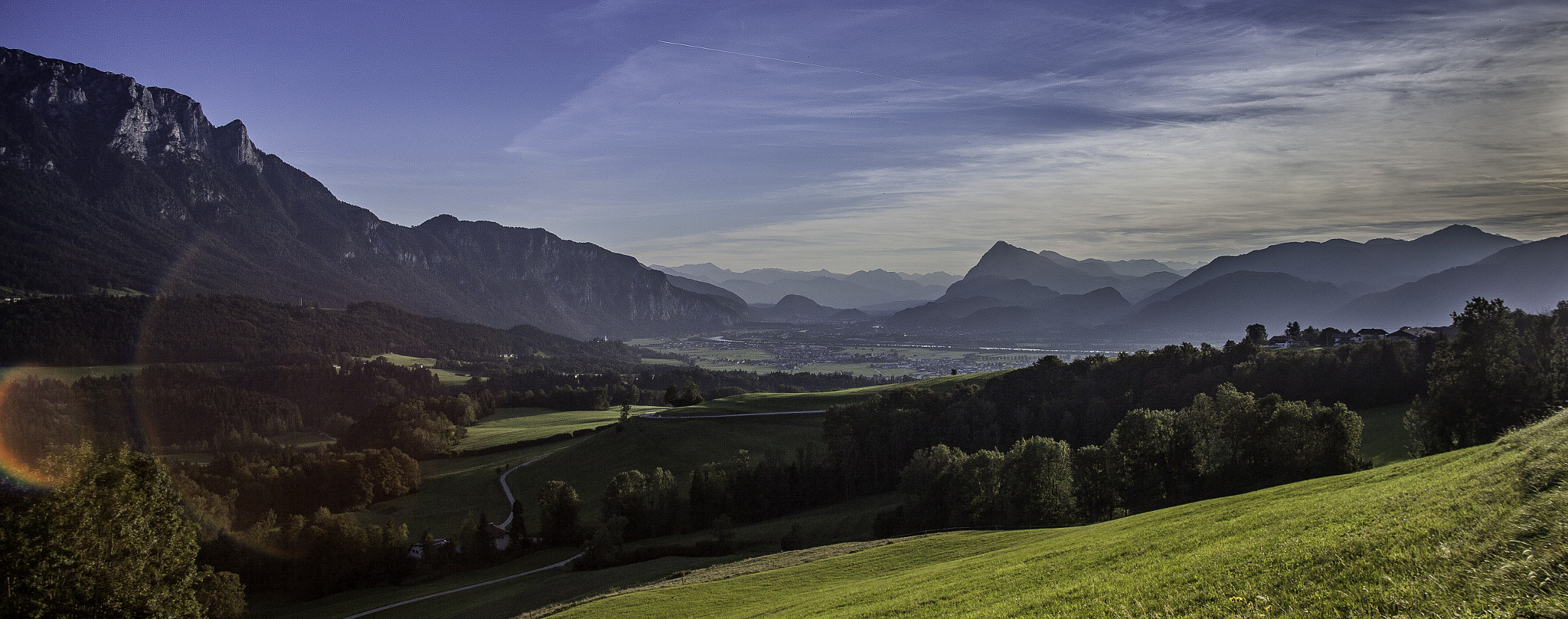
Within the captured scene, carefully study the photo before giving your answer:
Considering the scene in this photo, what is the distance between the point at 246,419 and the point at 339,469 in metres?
82.0

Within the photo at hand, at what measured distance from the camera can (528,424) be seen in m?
146

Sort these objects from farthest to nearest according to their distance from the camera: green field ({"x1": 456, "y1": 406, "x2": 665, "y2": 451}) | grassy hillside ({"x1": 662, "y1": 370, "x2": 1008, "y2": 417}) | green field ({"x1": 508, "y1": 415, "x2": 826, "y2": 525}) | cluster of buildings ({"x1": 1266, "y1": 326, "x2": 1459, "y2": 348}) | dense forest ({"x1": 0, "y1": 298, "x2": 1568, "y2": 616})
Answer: cluster of buildings ({"x1": 1266, "y1": 326, "x2": 1459, "y2": 348}) < green field ({"x1": 456, "y1": 406, "x2": 665, "y2": 451}) < grassy hillside ({"x1": 662, "y1": 370, "x2": 1008, "y2": 417}) < green field ({"x1": 508, "y1": 415, "x2": 826, "y2": 525}) < dense forest ({"x1": 0, "y1": 298, "x2": 1568, "y2": 616})

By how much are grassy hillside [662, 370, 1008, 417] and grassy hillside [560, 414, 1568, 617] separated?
93.4m

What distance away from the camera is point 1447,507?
15.0m

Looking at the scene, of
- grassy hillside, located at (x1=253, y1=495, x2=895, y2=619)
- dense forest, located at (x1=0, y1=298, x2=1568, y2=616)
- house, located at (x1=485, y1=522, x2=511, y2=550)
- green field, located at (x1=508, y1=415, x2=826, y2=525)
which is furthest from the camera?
green field, located at (x1=508, y1=415, x2=826, y2=525)

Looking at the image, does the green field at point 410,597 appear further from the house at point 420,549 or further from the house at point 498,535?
the house at point 420,549

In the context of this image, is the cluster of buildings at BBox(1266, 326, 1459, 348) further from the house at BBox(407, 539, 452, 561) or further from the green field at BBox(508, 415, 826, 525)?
the house at BBox(407, 539, 452, 561)

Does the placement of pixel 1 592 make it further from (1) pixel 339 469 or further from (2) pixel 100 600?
(1) pixel 339 469

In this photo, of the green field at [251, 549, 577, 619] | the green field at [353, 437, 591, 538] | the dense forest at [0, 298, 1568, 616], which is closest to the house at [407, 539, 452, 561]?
the dense forest at [0, 298, 1568, 616]

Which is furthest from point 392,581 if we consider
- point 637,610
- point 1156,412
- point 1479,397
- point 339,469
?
point 1479,397

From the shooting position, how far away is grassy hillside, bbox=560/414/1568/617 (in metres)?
10.8

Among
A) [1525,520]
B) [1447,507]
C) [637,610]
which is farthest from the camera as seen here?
[637,610]

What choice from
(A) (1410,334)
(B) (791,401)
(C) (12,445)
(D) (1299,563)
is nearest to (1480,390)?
(D) (1299,563)

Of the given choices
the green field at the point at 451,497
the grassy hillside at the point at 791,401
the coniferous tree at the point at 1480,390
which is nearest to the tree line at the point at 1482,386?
the coniferous tree at the point at 1480,390
